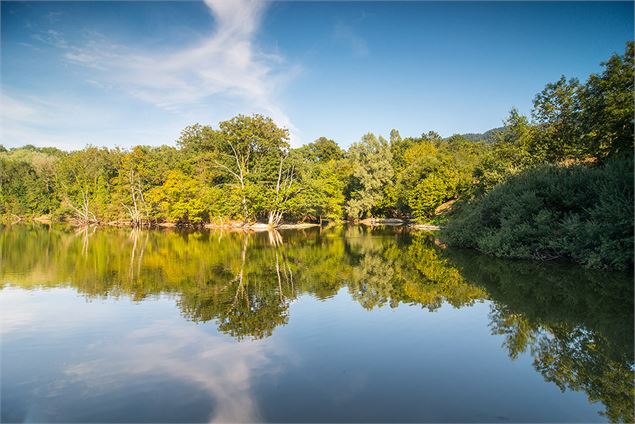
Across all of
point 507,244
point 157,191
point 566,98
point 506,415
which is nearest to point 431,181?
point 566,98

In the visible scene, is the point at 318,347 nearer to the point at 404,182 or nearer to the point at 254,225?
the point at 254,225

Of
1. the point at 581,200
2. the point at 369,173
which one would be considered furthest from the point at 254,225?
the point at 581,200

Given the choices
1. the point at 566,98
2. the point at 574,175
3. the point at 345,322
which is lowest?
the point at 345,322

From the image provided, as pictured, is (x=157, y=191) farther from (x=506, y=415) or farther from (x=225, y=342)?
(x=506, y=415)

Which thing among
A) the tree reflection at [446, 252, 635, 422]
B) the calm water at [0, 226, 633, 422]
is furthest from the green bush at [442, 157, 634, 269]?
the calm water at [0, 226, 633, 422]

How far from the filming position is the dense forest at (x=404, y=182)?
1798cm

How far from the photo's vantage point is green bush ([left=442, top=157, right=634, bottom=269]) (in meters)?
14.3

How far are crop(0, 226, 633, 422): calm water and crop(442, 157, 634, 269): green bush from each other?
1.33 m

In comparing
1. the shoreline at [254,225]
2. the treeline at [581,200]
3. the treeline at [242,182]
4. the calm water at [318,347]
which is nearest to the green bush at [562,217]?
the treeline at [581,200]

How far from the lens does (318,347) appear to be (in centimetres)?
794

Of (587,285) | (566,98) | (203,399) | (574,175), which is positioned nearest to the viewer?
(203,399)

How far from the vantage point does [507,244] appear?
2000cm

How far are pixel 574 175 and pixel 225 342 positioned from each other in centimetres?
1855

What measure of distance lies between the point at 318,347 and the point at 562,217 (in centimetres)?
1619
